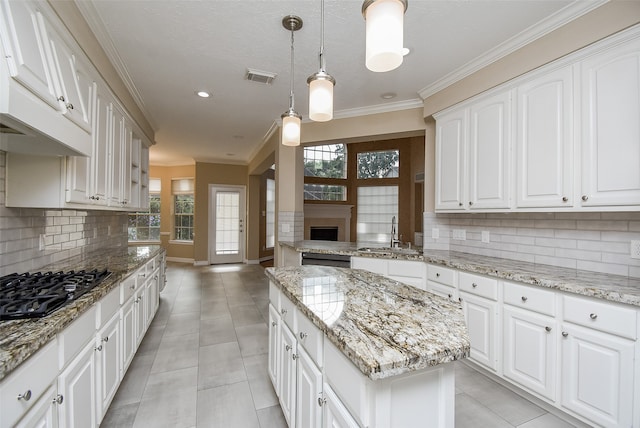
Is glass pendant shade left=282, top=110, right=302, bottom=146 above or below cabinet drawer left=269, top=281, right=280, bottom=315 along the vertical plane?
above

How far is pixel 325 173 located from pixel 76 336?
701 centimetres

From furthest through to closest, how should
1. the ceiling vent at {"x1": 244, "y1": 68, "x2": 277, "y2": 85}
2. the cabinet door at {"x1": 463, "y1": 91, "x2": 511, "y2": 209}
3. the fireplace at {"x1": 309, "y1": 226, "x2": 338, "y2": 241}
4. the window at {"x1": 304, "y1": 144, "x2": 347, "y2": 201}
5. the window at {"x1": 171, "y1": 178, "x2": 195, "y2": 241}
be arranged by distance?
the fireplace at {"x1": 309, "y1": 226, "x2": 338, "y2": 241}
the window at {"x1": 304, "y1": 144, "x2": 347, "y2": 201}
the window at {"x1": 171, "y1": 178, "x2": 195, "y2": 241}
the ceiling vent at {"x1": 244, "y1": 68, "x2": 277, "y2": 85}
the cabinet door at {"x1": 463, "y1": 91, "x2": 511, "y2": 209}

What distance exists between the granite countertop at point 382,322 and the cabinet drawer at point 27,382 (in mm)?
969

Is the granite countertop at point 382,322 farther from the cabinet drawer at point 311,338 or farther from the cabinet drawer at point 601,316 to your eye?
the cabinet drawer at point 601,316

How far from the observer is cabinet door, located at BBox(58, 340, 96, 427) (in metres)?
1.23

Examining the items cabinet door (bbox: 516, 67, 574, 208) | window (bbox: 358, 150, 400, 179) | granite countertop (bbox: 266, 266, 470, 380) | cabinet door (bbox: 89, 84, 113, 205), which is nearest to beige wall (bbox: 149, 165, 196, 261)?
window (bbox: 358, 150, 400, 179)

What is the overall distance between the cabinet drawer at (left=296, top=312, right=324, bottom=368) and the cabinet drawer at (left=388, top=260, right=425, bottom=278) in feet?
5.89

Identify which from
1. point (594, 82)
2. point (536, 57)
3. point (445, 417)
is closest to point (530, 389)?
point (445, 417)

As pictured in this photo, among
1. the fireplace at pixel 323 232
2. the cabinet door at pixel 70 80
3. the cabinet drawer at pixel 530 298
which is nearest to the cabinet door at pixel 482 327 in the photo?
the cabinet drawer at pixel 530 298

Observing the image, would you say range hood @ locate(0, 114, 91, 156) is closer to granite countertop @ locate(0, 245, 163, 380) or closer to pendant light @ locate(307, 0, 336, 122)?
granite countertop @ locate(0, 245, 163, 380)

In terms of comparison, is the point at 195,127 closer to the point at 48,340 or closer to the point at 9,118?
the point at 9,118

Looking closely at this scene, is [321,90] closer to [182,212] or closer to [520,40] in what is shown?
[520,40]

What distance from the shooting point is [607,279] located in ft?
5.98

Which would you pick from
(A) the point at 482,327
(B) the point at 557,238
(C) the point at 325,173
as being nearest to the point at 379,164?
(C) the point at 325,173
